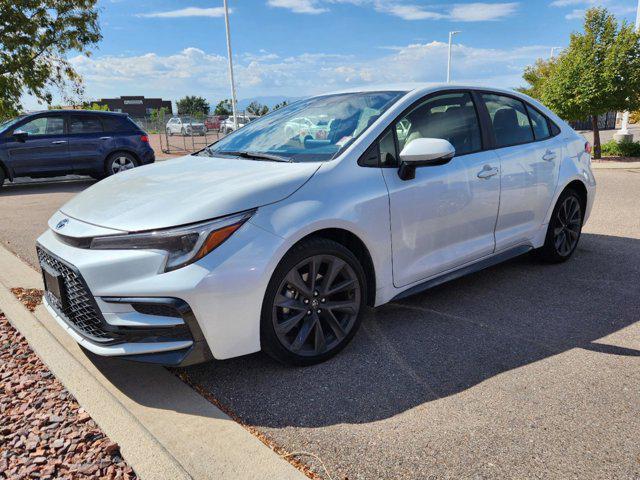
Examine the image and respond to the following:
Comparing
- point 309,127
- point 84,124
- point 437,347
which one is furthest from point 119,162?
point 437,347

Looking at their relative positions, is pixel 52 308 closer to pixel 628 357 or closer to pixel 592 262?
pixel 628 357

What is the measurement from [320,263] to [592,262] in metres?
3.45

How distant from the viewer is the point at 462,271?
4.01 metres

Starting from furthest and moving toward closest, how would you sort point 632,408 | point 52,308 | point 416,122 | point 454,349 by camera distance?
point 416,122
point 454,349
point 52,308
point 632,408

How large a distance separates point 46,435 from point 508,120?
157 inches

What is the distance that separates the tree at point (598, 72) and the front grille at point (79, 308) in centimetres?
1469

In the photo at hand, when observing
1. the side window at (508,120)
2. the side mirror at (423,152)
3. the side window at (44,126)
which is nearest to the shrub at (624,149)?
the side window at (508,120)

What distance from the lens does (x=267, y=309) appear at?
2.90m

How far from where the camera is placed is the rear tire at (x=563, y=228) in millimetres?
4953

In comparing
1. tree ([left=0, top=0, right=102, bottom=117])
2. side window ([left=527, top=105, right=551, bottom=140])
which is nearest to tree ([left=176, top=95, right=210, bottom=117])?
tree ([left=0, top=0, right=102, bottom=117])

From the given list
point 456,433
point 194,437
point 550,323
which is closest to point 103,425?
point 194,437

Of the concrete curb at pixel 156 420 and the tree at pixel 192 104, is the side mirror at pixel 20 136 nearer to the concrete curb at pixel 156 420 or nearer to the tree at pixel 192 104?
the concrete curb at pixel 156 420

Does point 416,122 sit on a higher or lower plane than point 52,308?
higher

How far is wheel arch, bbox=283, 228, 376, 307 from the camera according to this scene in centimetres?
320
